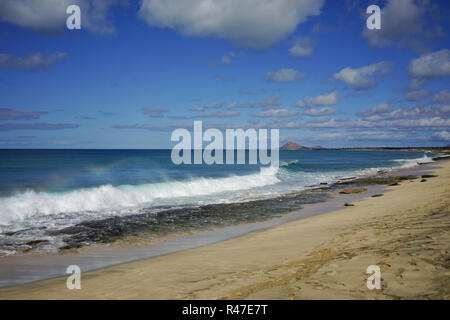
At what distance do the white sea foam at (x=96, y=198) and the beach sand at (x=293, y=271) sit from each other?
9478 mm

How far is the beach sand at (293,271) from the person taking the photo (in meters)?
4.41

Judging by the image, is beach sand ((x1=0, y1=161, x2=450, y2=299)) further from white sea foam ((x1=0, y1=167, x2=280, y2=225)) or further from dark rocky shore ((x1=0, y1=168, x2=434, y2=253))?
white sea foam ((x1=0, y1=167, x2=280, y2=225))

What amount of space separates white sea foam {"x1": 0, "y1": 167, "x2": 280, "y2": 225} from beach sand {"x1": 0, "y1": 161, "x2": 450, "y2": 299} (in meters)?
9.48

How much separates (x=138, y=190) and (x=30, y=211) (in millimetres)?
8119

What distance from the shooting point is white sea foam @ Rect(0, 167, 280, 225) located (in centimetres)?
1451

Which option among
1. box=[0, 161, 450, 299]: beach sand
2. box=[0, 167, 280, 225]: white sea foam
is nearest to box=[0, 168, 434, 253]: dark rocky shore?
box=[0, 161, 450, 299]: beach sand

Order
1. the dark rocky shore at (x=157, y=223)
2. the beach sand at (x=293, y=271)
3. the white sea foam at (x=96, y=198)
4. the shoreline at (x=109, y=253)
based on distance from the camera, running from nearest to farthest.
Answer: the beach sand at (x=293, y=271)
the shoreline at (x=109, y=253)
the dark rocky shore at (x=157, y=223)
the white sea foam at (x=96, y=198)

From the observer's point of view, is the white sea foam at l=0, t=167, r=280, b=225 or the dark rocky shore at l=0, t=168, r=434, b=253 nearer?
the dark rocky shore at l=0, t=168, r=434, b=253

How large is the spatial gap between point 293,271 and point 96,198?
626 inches

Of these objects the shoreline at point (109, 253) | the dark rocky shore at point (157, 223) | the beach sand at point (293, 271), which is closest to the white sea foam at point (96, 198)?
the dark rocky shore at point (157, 223)

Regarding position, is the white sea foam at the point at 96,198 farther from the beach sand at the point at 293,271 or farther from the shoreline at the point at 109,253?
the beach sand at the point at 293,271

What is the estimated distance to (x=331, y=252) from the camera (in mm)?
6602
